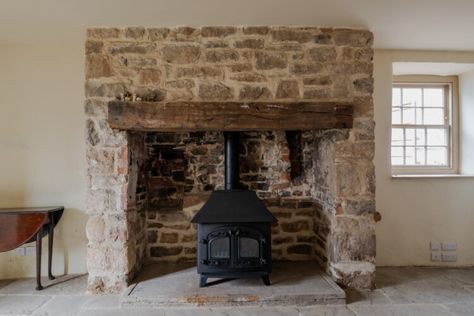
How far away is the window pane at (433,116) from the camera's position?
3.78 meters

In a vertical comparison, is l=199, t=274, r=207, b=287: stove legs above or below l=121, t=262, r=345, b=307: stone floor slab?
above

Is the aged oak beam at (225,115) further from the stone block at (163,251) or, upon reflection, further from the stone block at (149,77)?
the stone block at (163,251)

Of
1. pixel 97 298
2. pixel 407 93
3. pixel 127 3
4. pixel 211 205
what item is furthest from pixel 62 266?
pixel 407 93

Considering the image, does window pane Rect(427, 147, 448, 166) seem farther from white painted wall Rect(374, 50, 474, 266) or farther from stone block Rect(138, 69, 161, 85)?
stone block Rect(138, 69, 161, 85)

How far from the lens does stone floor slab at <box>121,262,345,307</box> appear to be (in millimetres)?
2537

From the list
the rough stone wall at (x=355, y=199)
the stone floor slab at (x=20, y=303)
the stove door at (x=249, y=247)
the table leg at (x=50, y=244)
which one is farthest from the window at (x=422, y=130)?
the stone floor slab at (x=20, y=303)

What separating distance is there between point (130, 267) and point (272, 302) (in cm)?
131

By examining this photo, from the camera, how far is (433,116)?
12.4 ft

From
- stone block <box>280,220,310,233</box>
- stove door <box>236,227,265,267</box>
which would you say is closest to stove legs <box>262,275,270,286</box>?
stove door <box>236,227,265,267</box>

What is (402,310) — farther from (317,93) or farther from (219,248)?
(317,93)

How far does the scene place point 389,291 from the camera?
280 cm

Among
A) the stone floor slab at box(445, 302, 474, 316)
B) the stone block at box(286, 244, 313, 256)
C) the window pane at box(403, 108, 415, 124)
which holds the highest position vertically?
the window pane at box(403, 108, 415, 124)

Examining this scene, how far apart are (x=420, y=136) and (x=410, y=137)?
13 cm

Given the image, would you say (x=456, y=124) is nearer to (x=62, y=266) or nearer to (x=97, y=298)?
(x=97, y=298)
